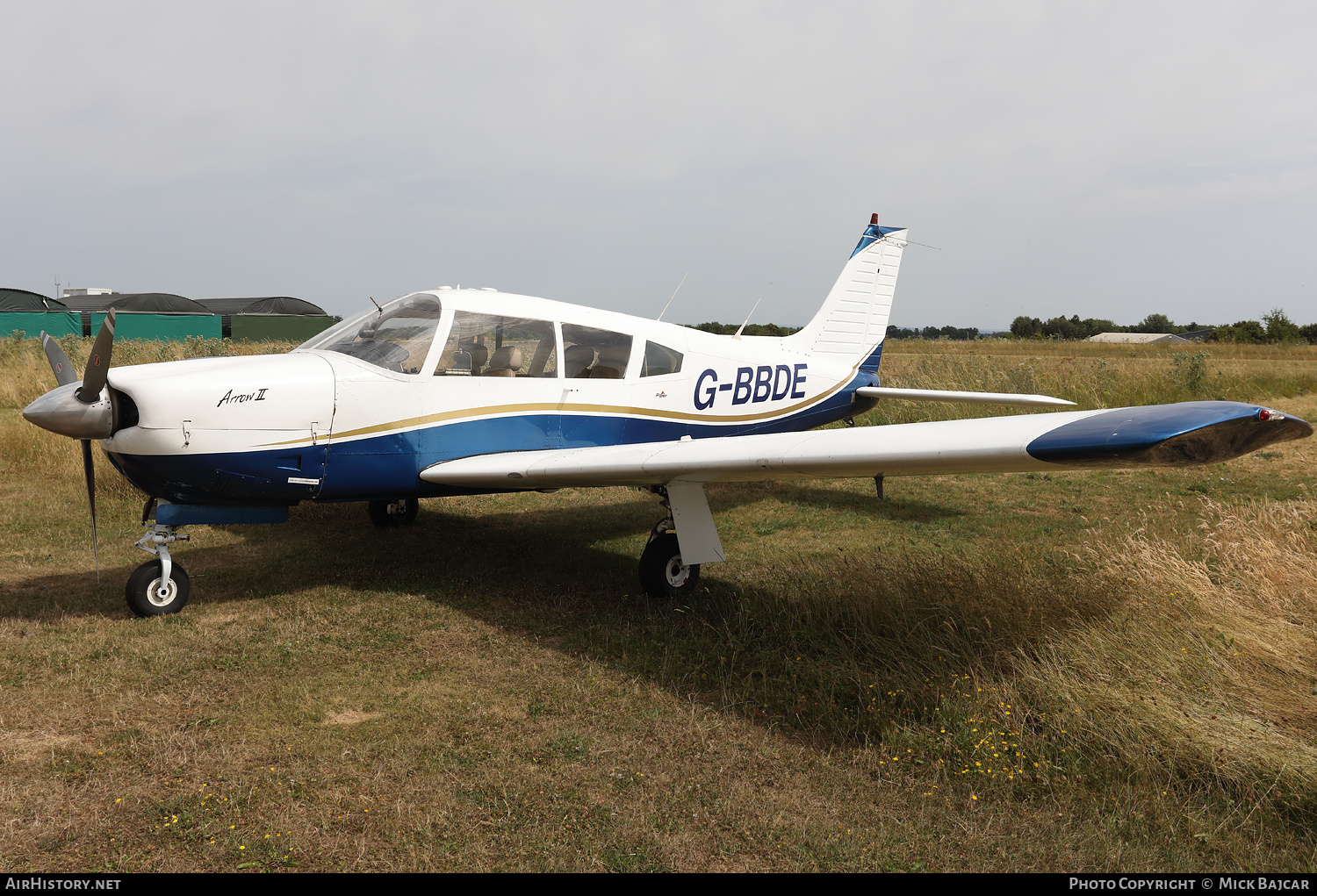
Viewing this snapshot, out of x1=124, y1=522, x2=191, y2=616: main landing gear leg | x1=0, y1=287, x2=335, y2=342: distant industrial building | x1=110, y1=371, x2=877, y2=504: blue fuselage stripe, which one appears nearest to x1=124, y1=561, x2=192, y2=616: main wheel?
x1=124, y1=522, x2=191, y2=616: main landing gear leg

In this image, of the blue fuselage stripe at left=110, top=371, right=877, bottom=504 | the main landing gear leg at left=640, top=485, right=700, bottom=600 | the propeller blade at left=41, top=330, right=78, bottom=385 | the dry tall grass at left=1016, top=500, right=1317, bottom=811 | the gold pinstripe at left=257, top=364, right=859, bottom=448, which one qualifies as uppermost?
the propeller blade at left=41, top=330, right=78, bottom=385

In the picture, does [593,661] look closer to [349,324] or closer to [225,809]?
[225,809]

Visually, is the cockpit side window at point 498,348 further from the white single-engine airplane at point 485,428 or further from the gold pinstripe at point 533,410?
the gold pinstripe at point 533,410

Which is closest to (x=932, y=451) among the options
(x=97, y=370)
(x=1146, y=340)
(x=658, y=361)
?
(x=658, y=361)

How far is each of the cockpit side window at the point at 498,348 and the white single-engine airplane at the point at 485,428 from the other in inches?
0.6

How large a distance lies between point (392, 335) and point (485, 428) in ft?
3.24

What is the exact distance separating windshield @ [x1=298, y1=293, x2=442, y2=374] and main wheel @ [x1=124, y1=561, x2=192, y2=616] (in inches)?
74.7

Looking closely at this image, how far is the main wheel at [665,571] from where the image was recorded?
610 centimetres

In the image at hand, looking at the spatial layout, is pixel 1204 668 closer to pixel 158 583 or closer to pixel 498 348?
pixel 498 348

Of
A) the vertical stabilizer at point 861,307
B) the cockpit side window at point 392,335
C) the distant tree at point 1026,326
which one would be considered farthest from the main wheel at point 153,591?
the distant tree at point 1026,326

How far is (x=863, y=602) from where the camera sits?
5008mm

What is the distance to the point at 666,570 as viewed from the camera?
6121mm

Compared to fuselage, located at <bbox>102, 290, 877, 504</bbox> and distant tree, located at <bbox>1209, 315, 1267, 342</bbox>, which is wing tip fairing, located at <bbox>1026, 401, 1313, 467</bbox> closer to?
Result: fuselage, located at <bbox>102, 290, 877, 504</bbox>

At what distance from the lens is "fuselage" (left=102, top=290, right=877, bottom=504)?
527 cm
